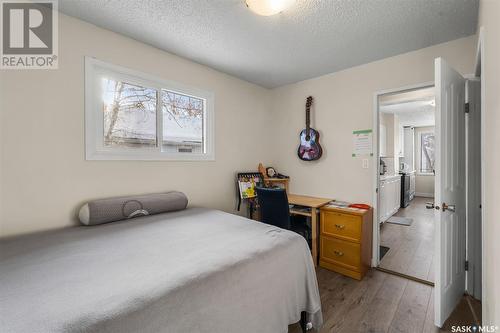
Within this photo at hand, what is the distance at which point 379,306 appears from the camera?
73.3 inches

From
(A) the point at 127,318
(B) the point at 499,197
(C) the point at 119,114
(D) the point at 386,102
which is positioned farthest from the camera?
(D) the point at 386,102

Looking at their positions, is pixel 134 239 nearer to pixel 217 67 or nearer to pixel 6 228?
pixel 6 228

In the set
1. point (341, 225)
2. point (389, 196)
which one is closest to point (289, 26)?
point (341, 225)

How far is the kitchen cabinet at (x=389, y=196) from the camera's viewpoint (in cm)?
406

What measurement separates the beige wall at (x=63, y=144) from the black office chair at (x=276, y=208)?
0.91 m

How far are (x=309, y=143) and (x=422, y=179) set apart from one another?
6.22 m

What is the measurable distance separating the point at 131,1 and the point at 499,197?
94.5 inches

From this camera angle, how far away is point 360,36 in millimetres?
2051

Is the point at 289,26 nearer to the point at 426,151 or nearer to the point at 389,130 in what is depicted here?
the point at 389,130

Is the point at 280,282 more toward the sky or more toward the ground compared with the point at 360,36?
more toward the ground

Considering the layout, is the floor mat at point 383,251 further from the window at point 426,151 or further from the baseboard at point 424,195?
the window at point 426,151

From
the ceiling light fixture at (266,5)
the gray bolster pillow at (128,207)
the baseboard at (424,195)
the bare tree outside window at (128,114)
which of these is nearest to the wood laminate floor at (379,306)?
the gray bolster pillow at (128,207)

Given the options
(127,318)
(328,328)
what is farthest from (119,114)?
(328,328)

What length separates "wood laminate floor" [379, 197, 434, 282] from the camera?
2.48 metres
